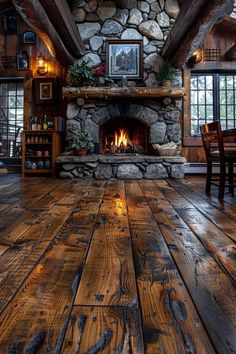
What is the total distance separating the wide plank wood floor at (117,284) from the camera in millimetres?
627

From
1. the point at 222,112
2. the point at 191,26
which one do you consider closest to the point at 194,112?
the point at 222,112

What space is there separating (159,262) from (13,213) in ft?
4.18

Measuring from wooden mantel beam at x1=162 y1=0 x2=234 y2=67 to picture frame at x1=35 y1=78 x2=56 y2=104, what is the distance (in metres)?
2.25

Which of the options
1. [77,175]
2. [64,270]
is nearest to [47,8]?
[77,175]

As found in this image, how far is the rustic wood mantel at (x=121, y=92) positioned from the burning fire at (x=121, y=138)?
35.5 inches

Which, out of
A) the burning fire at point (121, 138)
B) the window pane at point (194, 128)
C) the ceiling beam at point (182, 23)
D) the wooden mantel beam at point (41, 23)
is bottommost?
the burning fire at point (121, 138)

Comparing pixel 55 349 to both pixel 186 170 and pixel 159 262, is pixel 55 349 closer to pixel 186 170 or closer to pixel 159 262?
pixel 159 262

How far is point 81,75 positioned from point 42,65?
55.1 inches

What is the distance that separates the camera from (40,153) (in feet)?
16.2

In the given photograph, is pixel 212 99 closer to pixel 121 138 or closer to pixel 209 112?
pixel 209 112

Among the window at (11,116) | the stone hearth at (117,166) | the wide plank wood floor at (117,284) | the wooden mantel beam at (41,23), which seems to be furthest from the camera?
the window at (11,116)

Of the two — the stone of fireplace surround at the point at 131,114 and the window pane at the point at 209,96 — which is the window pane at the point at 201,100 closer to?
the window pane at the point at 209,96

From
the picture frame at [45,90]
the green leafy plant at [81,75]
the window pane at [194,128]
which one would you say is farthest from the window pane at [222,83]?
the picture frame at [45,90]

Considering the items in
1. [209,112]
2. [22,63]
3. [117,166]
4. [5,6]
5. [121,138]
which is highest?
[5,6]
